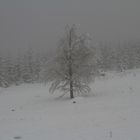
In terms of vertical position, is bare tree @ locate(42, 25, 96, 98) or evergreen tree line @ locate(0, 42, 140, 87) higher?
bare tree @ locate(42, 25, 96, 98)

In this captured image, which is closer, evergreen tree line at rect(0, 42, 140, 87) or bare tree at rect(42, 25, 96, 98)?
bare tree at rect(42, 25, 96, 98)

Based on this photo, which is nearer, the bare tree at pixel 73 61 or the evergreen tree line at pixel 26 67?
the bare tree at pixel 73 61

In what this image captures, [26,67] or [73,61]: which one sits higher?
[73,61]

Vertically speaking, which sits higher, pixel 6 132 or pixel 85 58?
pixel 85 58

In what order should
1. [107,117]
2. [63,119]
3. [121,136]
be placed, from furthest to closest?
[63,119] → [107,117] → [121,136]

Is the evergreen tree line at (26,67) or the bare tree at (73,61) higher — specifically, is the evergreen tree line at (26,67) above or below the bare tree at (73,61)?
below

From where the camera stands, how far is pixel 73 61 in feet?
72.6

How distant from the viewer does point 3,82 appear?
5228 cm

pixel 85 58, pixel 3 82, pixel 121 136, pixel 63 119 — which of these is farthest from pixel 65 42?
pixel 3 82

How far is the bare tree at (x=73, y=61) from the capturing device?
22.1m

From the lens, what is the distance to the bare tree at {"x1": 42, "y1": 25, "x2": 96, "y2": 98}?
22.1 m

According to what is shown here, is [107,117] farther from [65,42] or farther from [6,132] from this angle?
[65,42]

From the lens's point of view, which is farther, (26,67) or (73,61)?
(26,67)

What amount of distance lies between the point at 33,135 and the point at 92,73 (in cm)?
1367
